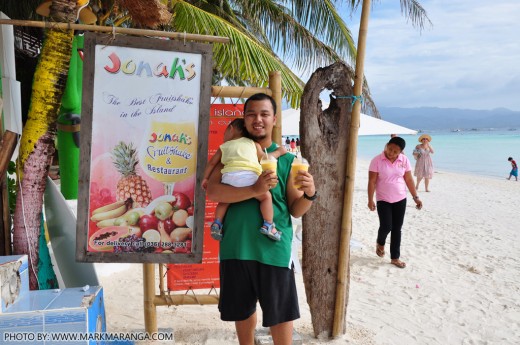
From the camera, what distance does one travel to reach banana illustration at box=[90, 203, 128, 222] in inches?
110

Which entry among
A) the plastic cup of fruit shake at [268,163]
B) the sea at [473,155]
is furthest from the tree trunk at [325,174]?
the sea at [473,155]

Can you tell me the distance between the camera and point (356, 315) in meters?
4.04

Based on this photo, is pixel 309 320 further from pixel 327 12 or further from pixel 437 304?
pixel 327 12

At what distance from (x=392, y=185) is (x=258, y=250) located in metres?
3.60

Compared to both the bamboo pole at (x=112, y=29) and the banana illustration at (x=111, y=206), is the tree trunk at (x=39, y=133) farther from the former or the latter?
the banana illustration at (x=111, y=206)

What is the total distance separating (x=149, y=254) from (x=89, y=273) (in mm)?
693

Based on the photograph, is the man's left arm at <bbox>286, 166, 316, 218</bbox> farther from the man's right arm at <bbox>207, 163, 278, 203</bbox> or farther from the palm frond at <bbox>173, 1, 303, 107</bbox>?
the palm frond at <bbox>173, 1, 303, 107</bbox>

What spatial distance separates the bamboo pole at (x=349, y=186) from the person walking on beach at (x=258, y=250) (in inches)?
42.2

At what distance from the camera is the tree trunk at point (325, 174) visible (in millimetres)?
3396

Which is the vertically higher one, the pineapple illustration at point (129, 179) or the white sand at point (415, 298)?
the pineapple illustration at point (129, 179)

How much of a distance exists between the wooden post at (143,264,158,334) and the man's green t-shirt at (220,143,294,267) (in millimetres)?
1041

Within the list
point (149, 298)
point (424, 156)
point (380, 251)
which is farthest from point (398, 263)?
point (424, 156)

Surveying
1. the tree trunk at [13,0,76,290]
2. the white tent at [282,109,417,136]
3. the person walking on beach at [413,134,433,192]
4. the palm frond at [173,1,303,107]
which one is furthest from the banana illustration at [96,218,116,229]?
the person walking on beach at [413,134,433,192]

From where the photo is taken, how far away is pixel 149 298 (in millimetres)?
3240
